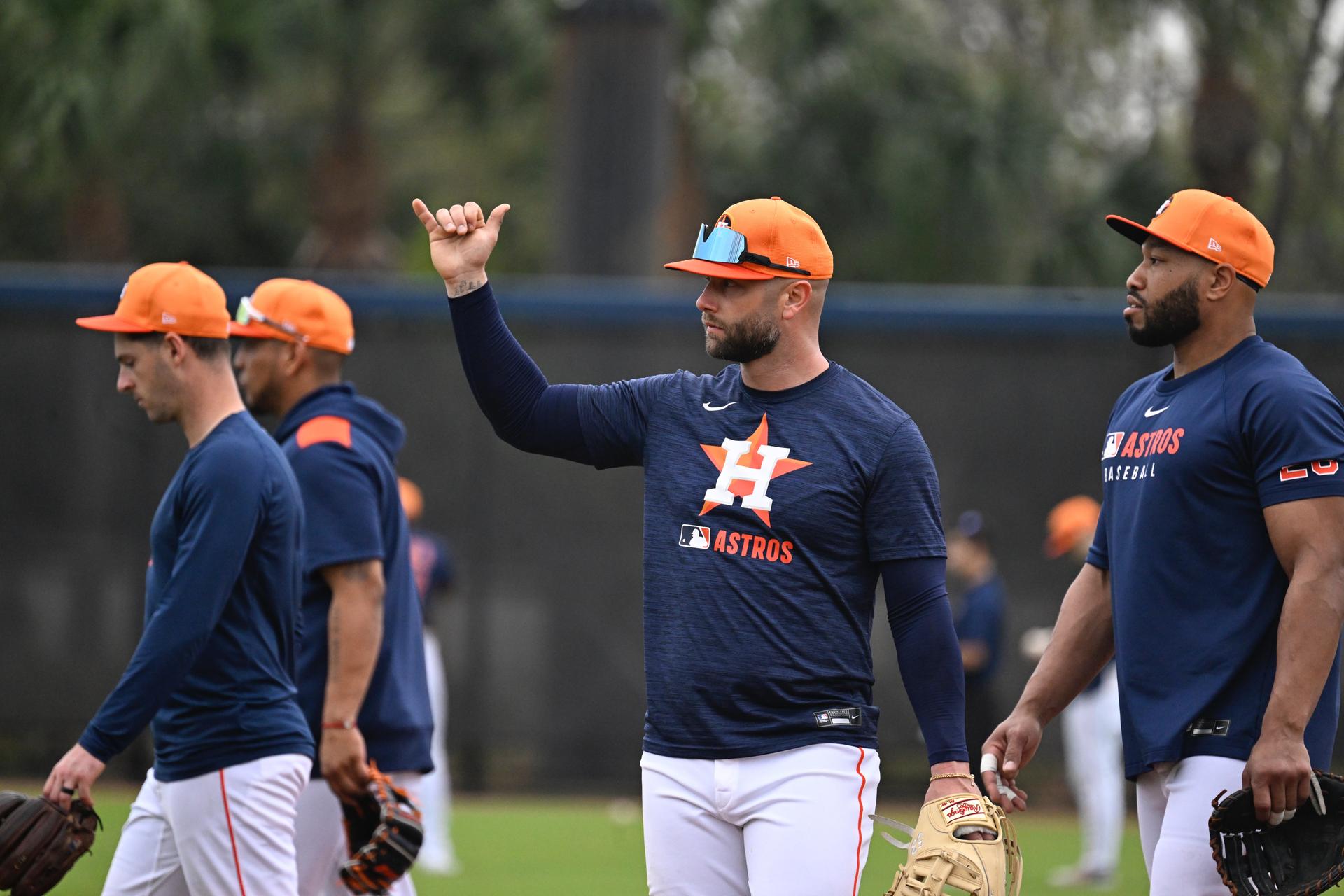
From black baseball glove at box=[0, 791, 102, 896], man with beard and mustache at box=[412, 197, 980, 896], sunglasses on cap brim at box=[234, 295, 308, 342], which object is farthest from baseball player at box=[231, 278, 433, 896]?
man with beard and mustache at box=[412, 197, 980, 896]

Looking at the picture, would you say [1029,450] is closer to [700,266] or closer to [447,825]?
[447,825]

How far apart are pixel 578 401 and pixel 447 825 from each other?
24.8 ft

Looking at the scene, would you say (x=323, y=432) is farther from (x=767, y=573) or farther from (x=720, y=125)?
(x=720, y=125)

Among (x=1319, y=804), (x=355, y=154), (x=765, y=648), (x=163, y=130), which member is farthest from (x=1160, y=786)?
(x=355, y=154)

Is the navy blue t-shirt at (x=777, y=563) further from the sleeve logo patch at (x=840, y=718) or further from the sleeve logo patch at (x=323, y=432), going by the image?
the sleeve logo patch at (x=323, y=432)

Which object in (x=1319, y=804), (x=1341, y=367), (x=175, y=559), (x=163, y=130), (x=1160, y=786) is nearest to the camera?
(x=1319, y=804)

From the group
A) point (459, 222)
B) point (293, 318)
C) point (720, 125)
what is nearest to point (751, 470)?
point (459, 222)

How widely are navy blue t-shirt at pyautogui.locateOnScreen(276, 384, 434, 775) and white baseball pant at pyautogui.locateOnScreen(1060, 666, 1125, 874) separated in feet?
18.0

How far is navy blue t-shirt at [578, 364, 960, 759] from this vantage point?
162 inches

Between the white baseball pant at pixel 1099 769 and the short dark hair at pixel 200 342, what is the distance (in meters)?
6.62

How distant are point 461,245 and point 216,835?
1718 mm

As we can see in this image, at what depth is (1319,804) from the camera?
13.4 feet

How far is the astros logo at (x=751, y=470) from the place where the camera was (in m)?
4.18

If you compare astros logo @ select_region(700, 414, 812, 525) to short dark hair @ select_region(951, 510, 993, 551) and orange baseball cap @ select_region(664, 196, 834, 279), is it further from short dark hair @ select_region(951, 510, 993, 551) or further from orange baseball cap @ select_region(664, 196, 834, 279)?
short dark hair @ select_region(951, 510, 993, 551)
